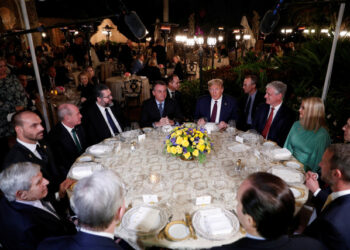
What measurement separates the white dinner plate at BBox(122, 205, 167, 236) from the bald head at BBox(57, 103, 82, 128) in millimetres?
1725

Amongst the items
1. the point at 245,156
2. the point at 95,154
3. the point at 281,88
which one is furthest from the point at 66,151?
the point at 281,88

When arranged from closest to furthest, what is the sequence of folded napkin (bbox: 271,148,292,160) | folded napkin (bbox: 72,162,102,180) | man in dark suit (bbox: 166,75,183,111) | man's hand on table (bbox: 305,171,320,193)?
man's hand on table (bbox: 305,171,320,193)
folded napkin (bbox: 72,162,102,180)
folded napkin (bbox: 271,148,292,160)
man in dark suit (bbox: 166,75,183,111)

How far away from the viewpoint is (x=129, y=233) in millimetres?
1599

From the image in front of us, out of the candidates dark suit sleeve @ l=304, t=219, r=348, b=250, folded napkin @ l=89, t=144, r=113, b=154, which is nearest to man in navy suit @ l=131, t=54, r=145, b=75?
folded napkin @ l=89, t=144, r=113, b=154

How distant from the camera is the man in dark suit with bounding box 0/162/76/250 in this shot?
1.53 meters

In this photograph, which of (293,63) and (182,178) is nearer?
(182,178)

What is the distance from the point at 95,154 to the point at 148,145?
25.6 inches

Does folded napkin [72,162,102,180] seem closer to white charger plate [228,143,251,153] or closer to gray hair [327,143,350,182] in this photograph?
white charger plate [228,143,251,153]

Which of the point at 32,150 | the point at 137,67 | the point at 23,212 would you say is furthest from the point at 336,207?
the point at 137,67

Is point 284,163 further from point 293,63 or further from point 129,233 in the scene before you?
point 293,63

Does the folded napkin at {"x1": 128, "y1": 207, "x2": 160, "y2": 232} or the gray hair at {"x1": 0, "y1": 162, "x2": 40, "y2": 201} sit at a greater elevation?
the gray hair at {"x1": 0, "y1": 162, "x2": 40, "y2": 201}

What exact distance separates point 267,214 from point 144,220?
3.11ft

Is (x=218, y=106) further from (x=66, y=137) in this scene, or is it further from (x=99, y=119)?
(x=66, y=137)

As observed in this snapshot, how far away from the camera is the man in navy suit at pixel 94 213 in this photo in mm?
1227
